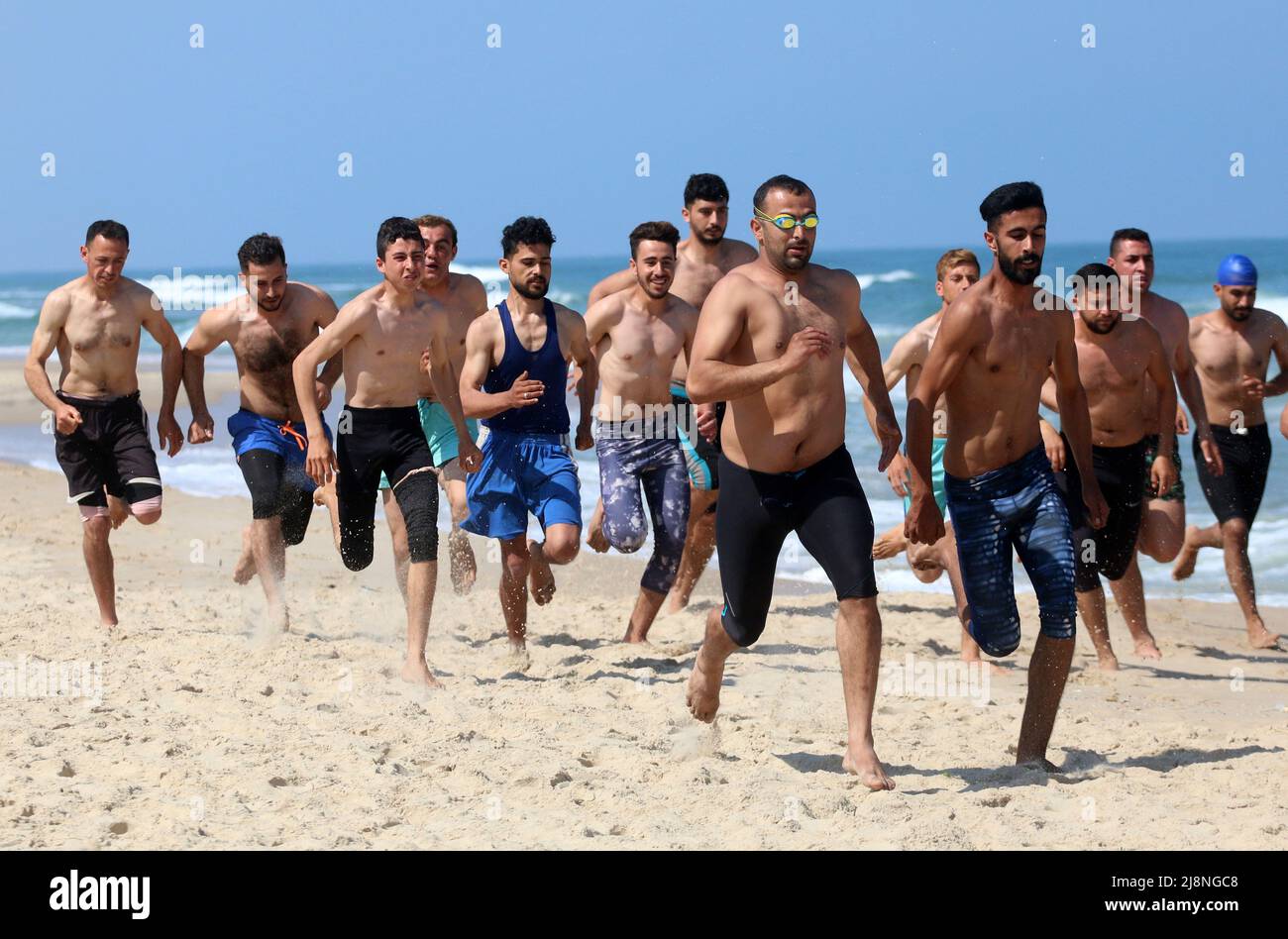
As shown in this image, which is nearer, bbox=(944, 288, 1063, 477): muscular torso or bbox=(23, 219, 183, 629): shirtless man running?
bbox=(944, 288, 1063, 477): muscular torso

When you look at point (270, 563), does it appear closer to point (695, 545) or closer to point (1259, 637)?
point (695, 545)

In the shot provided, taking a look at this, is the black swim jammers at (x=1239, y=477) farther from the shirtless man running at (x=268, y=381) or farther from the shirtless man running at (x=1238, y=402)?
the shirtless man running at (x=268, y=381)

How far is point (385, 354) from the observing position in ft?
24.5

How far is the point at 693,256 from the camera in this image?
8.88 m

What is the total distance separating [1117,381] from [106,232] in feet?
16.3

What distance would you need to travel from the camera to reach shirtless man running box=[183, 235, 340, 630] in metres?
8.03

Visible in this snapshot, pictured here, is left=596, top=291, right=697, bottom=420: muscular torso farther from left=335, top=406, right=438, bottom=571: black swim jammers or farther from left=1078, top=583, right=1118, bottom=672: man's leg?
left=1078, top=583, right=1118, bottom=672: man's leg

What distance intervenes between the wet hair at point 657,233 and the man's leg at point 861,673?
3.05m

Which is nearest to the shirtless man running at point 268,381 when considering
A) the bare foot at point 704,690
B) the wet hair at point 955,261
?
the bare foot at point 704,690

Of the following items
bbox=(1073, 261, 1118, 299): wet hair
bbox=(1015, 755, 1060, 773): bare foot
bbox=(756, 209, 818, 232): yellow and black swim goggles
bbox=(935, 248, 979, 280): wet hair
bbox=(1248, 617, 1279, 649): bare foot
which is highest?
bbox=(756, 209, 818, 232): yellow and black swim goggles

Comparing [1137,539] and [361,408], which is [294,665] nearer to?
[361,408]

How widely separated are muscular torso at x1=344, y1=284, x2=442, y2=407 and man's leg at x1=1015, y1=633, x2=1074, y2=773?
324 centimetres

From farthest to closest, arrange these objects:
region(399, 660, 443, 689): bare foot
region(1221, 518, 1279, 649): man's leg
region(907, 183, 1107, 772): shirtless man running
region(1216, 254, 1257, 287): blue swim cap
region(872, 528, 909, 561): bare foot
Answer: region(1216, 254, 1257, 287): blue swim cap, region(1221, 518, 1279, 649): man's leg, region(872, 528, 909, 561): bare foot, region(399, 660, 443, 689): bare foot, region(907, 183, 1107, 772): shirtless man running

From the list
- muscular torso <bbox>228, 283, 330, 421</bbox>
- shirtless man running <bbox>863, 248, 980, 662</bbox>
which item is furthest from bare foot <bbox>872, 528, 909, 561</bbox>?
muscular torso <bbox>228, 283, 330, 421</bbox>
